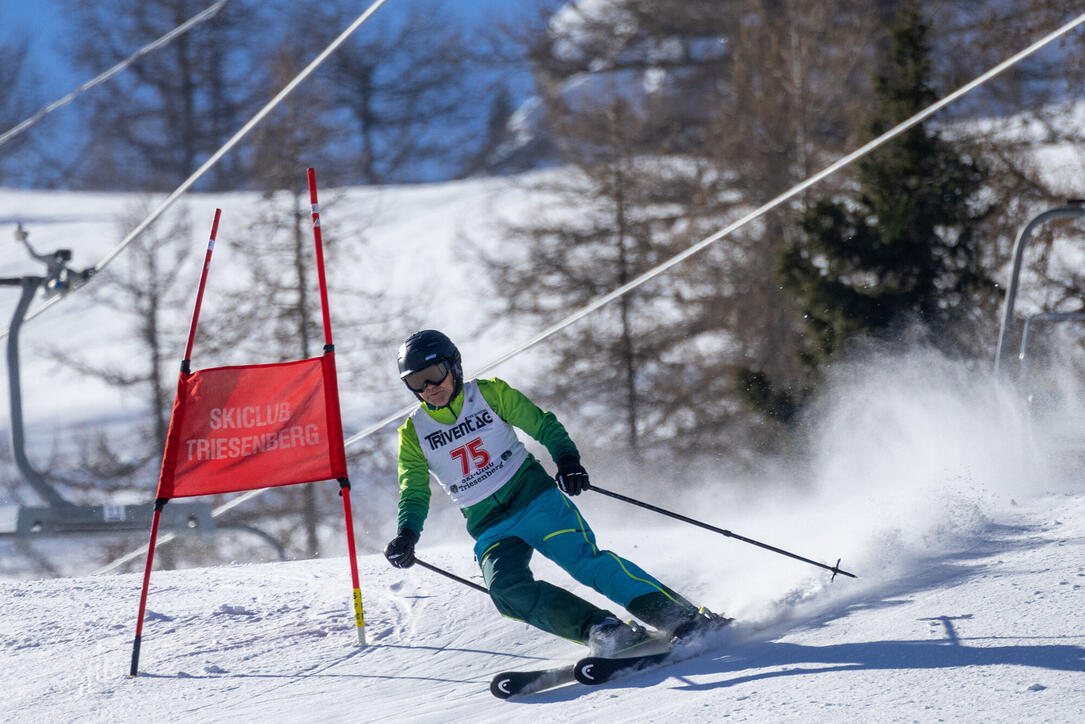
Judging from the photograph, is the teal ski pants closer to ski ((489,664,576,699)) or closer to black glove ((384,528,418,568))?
ski ((489,664,576,699))

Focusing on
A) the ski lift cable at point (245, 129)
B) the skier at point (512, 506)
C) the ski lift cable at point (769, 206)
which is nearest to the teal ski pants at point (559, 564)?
the skier at point (512, 506)

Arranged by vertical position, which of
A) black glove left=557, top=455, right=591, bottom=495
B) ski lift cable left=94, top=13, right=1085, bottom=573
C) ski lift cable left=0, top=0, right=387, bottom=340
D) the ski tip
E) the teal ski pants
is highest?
ski lift cable left=0, top=0, right=387, bottom=340

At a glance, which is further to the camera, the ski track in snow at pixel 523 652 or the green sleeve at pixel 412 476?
the green sleeve at pixel 412 476

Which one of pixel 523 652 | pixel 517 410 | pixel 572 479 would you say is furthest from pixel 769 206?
pixel 523 652

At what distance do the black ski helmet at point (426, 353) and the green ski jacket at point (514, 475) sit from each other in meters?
0.16

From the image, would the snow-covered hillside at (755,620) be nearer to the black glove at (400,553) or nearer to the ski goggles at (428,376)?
the black glove at (400,553)

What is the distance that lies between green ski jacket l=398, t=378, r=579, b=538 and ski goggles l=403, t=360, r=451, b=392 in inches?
5.2

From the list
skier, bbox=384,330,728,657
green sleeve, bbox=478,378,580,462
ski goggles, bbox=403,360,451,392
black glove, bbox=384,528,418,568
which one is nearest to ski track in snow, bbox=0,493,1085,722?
skier, bbox=384,330,728,657

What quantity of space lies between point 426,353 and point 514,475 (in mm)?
590

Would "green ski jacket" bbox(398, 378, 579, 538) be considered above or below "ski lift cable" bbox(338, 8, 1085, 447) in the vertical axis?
below

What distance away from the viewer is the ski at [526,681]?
368 cm

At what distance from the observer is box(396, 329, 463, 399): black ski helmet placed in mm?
4141

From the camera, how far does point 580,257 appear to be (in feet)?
66.6

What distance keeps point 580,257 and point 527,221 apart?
1.65 meters
